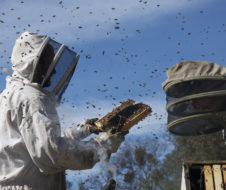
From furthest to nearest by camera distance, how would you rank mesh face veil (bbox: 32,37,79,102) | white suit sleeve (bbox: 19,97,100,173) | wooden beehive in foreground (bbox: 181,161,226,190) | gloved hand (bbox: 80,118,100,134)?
wooden beehive in foreground (bbox: 181,161,226,190) < gloved hand (bbox: 80,118,100,134) < mesh face veil (bbox: 32,37,79,102) < white suit sleeve (bbox: 19,97,100,173)

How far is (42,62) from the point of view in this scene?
300 centimetres

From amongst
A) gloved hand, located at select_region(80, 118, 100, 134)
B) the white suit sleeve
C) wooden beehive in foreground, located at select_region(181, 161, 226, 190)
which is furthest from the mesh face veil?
wooden beehive in foreground, located at select_region(181, 161, 226, 190)

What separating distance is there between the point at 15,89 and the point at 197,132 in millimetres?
5868

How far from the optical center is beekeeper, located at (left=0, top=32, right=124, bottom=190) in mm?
2410

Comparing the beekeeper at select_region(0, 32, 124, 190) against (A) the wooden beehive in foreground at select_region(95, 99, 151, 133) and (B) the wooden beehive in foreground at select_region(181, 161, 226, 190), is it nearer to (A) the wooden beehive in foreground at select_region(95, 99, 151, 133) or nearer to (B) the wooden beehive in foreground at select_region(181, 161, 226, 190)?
(A) the wooden beehive in foreground at select_region(95, 99, 151, 133)

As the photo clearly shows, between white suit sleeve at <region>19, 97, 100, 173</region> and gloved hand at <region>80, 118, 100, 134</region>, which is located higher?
gloved hand at <region>80, 118, 100, 134</region>

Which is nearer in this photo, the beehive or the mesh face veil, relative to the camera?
the mesh face veil

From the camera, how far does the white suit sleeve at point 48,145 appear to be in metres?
2.39

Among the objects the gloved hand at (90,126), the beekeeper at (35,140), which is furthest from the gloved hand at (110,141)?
the gloved hand at (90,126)

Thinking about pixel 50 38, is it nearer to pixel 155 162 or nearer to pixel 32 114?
pixel 32 114

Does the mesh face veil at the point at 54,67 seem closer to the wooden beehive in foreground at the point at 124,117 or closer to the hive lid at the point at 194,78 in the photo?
the wooden beehive in foreground at the point at 124,117

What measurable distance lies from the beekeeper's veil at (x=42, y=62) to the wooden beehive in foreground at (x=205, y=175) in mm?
3827

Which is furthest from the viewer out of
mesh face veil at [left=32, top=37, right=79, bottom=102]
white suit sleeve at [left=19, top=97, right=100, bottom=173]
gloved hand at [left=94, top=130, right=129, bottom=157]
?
mesh face veil at [left=32, top=37, right=79, bottom=102]

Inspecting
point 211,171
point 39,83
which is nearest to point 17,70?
point 39,83
